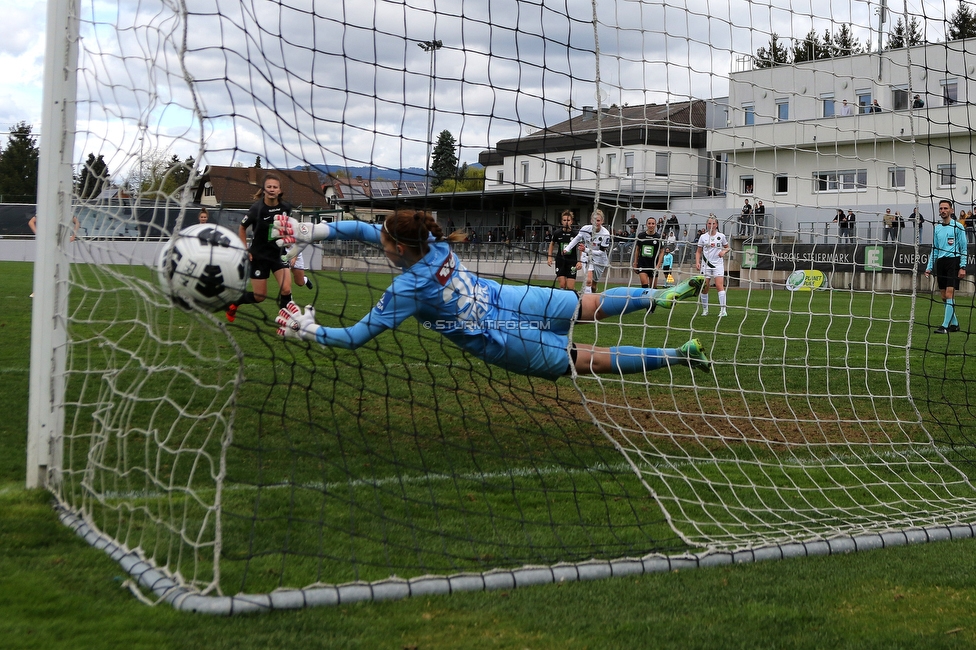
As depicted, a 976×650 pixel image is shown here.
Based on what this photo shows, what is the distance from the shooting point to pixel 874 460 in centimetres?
549

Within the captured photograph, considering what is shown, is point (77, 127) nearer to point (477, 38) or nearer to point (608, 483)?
point (477, 38)

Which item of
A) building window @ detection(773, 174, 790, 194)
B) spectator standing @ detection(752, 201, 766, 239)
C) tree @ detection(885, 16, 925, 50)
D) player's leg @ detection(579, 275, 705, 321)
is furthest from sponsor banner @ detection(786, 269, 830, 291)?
tree @ detection(885, 16, 925, 50)

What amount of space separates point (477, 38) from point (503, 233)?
1574 mm

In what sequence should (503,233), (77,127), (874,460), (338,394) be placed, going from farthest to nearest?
(338,394) → (503,233) → (874,460) → (77,127)

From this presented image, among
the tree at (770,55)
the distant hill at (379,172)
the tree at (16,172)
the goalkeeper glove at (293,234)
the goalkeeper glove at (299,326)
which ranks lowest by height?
the goalkeeper glove at (299,326)

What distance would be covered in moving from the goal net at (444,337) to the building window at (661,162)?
0.03 m

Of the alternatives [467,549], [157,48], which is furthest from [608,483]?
[157,48]

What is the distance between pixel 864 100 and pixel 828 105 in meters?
0.62

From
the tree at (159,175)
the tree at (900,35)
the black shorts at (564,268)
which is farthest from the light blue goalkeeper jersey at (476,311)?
the black shorts at (564,268)

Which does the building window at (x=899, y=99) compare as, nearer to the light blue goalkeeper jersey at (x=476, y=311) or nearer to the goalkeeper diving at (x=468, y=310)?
the goalkeeper diving at (x=468, y=310)

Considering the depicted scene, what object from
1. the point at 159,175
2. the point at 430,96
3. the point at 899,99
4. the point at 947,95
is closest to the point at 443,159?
the point at 430,96

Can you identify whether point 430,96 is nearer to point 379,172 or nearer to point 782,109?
point 379,172

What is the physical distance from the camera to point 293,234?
448cm

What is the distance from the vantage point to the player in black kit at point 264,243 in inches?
166
